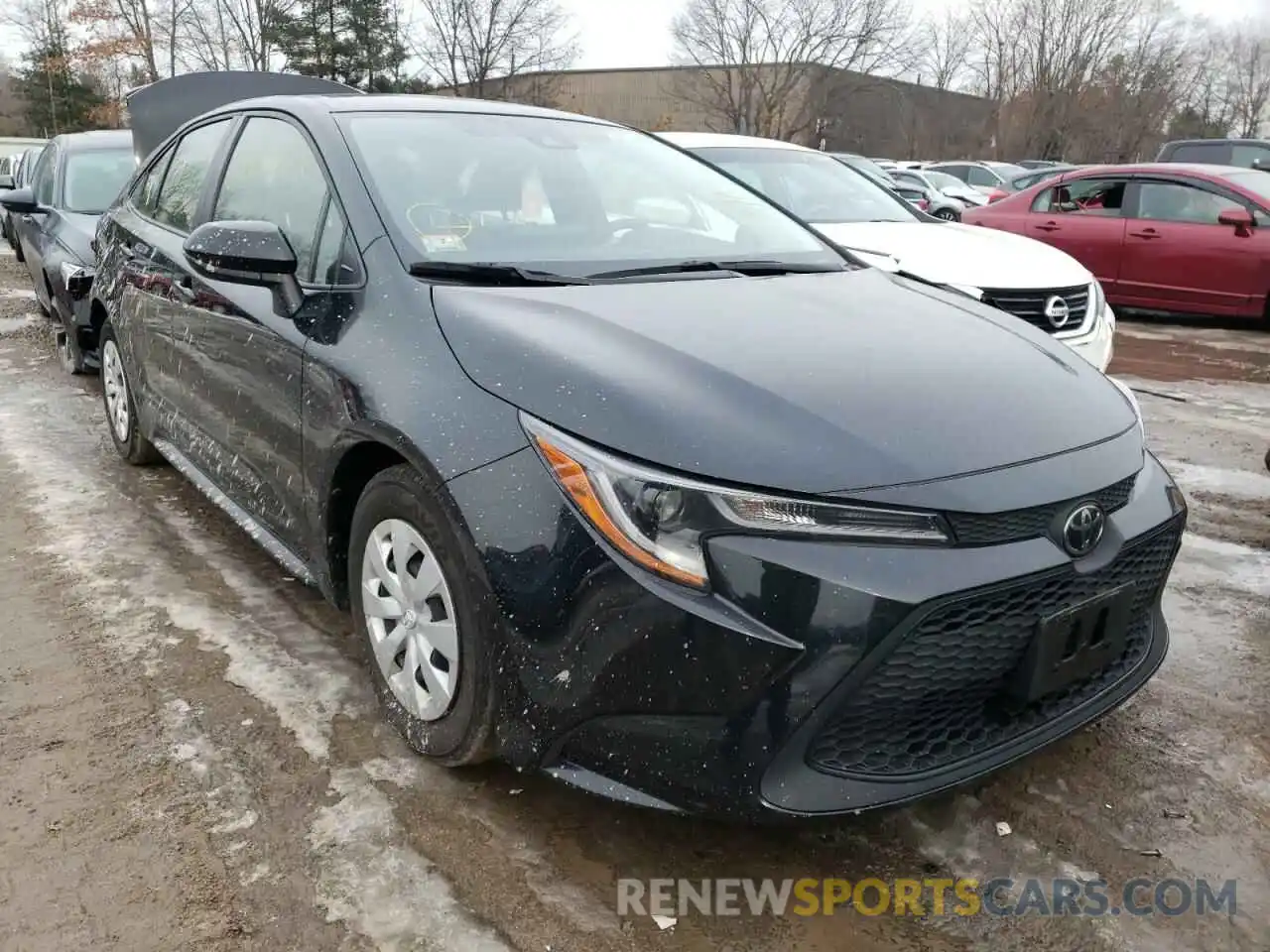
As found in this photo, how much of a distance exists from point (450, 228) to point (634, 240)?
54cm

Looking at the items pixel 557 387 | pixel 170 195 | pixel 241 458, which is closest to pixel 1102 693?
pixel 557 387

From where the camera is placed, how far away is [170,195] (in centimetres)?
404

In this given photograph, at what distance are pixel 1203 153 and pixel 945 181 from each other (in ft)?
27.0

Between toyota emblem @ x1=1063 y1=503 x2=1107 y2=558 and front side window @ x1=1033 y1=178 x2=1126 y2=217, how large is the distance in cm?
849

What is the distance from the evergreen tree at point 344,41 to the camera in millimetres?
35344

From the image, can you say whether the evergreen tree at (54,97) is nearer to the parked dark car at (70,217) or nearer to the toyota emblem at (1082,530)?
the parked dark car at (70,217)

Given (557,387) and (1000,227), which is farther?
(1000,227)

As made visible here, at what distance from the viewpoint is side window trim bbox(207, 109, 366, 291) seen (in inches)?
102

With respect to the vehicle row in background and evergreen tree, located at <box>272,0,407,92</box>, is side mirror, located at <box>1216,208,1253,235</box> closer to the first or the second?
the vehicle row in background

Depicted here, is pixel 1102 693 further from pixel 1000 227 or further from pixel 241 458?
pixel 1000 227

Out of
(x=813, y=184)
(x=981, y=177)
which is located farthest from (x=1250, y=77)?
(x=813, y=184)

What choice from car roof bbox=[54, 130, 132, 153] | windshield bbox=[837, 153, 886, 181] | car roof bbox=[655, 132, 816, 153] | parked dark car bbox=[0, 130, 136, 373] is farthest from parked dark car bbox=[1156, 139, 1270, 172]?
parked dark car bbox=[0, 130, 136, 373]

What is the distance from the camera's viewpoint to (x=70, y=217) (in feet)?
22.7

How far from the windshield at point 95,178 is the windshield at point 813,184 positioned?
4.38 metres
